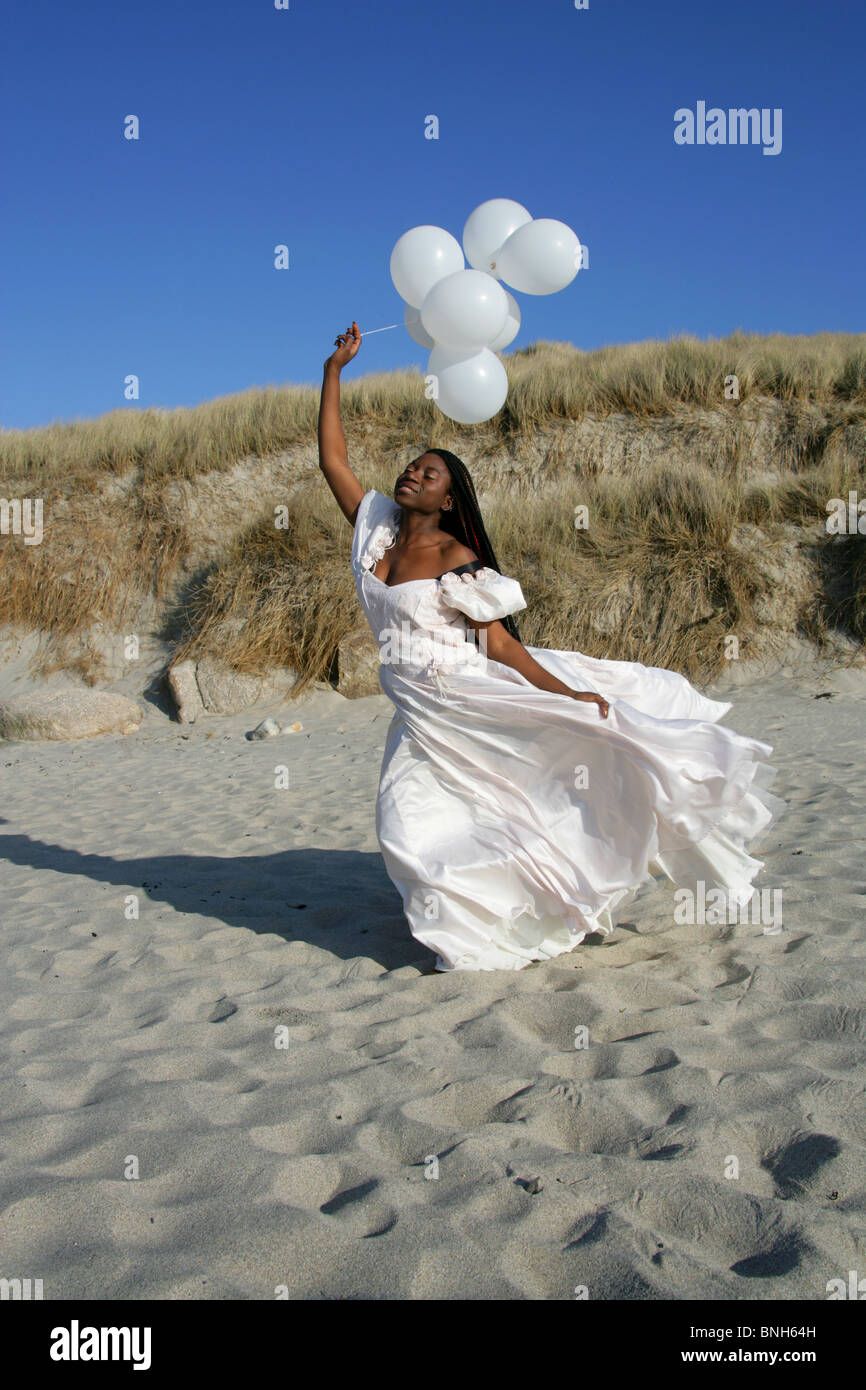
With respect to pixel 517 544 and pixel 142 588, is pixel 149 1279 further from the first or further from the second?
pixel 142 588

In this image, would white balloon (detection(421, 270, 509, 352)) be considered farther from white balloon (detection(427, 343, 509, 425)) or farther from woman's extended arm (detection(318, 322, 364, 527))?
woman's extended arm (detection(318, 322, 364, 527))

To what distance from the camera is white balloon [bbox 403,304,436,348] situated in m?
4.60

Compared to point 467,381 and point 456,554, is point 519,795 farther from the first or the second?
point 467,381

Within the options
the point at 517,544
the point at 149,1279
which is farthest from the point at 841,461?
the point at 149,1279

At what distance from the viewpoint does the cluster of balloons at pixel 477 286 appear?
4094 mm

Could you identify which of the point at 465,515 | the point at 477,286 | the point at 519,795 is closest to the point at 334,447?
the point at 465,515

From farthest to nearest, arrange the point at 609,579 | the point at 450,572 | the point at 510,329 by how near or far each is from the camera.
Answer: the point at 609,579
the point at 510,329
the point at 450,572

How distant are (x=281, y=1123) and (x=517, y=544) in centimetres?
988

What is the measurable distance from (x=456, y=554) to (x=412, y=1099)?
6.95 ft

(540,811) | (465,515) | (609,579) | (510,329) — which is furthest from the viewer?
(609,579)

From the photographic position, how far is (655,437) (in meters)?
13.5

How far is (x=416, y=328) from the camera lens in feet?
15.2

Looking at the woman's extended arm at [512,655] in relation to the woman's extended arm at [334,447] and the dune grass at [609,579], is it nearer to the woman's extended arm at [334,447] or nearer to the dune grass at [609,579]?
the woman's extended arm at [334,447]

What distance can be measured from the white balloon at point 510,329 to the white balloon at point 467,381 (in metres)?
0.10
